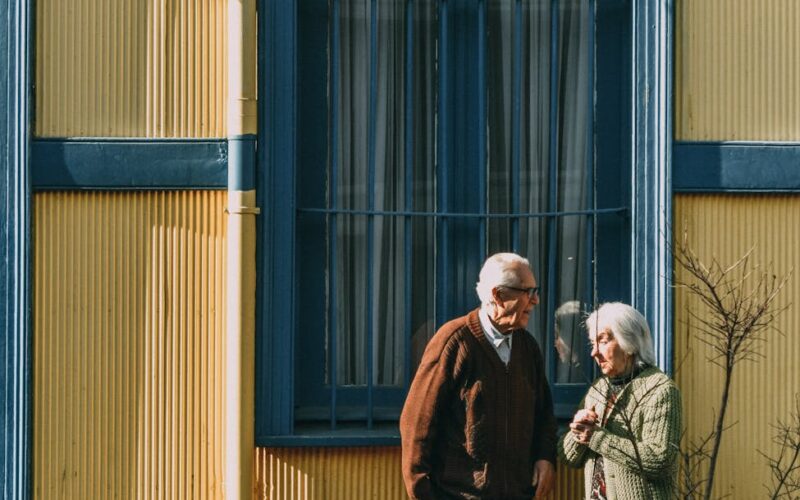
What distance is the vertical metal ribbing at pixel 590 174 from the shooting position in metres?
5.75

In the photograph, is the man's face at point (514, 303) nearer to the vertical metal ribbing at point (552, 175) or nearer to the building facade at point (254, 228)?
the building facade at point (254, 228)

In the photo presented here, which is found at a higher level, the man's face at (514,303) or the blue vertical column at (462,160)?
the blue vertical column at (462,160)

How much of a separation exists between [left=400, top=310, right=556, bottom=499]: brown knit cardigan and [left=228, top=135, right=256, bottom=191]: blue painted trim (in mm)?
1097

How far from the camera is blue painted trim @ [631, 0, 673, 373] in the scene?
549 cm

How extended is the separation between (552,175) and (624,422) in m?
1.39

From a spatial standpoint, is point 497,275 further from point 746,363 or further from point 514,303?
point 746,363

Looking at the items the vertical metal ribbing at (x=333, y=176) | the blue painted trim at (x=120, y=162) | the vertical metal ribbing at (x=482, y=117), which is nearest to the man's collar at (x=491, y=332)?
the vertical metal ribbing at (x=482, y=117)

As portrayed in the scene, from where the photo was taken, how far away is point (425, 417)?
16.1 feet

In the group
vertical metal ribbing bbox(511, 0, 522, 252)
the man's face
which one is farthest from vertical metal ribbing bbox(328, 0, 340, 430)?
the man's face

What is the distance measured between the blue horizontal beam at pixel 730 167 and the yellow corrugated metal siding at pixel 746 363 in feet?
0.19

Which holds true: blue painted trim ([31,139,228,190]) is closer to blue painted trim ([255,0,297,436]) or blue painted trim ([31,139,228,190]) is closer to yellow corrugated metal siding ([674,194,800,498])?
blue painted trim ([255,0,297,436])

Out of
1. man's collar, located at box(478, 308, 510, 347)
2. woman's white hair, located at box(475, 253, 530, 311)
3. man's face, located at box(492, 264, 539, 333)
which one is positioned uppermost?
woman's white hair, located at box(475, 253, 530, 311)

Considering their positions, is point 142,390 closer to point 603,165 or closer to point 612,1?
point 603,165

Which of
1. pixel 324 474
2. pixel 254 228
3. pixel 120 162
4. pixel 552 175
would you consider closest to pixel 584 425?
pixel 324 474
